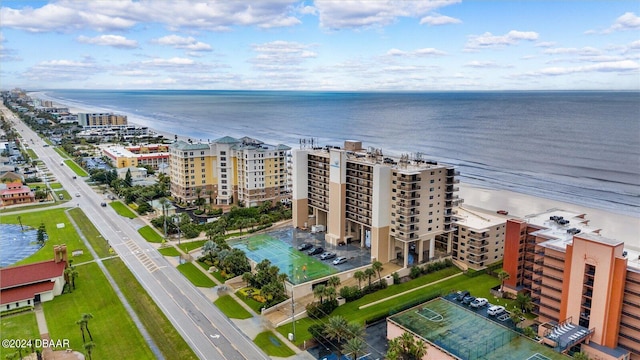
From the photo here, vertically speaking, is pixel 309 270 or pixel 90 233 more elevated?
pixel 309 270

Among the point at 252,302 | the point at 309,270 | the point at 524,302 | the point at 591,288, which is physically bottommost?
the point at 252,302

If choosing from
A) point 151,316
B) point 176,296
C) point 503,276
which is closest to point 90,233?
point 176,296

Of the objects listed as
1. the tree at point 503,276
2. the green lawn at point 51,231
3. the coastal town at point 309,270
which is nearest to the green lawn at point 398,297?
the coastal town at point 309,270

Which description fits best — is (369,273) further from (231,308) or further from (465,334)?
(231,308)

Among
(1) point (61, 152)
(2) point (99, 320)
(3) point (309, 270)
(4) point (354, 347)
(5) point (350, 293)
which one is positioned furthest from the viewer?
(1) point (61, 152)

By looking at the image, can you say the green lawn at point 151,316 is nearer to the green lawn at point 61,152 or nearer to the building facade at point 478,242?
the building facade at point 478,242

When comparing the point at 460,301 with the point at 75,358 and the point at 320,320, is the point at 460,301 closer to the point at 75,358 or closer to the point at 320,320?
the point at 320,320
